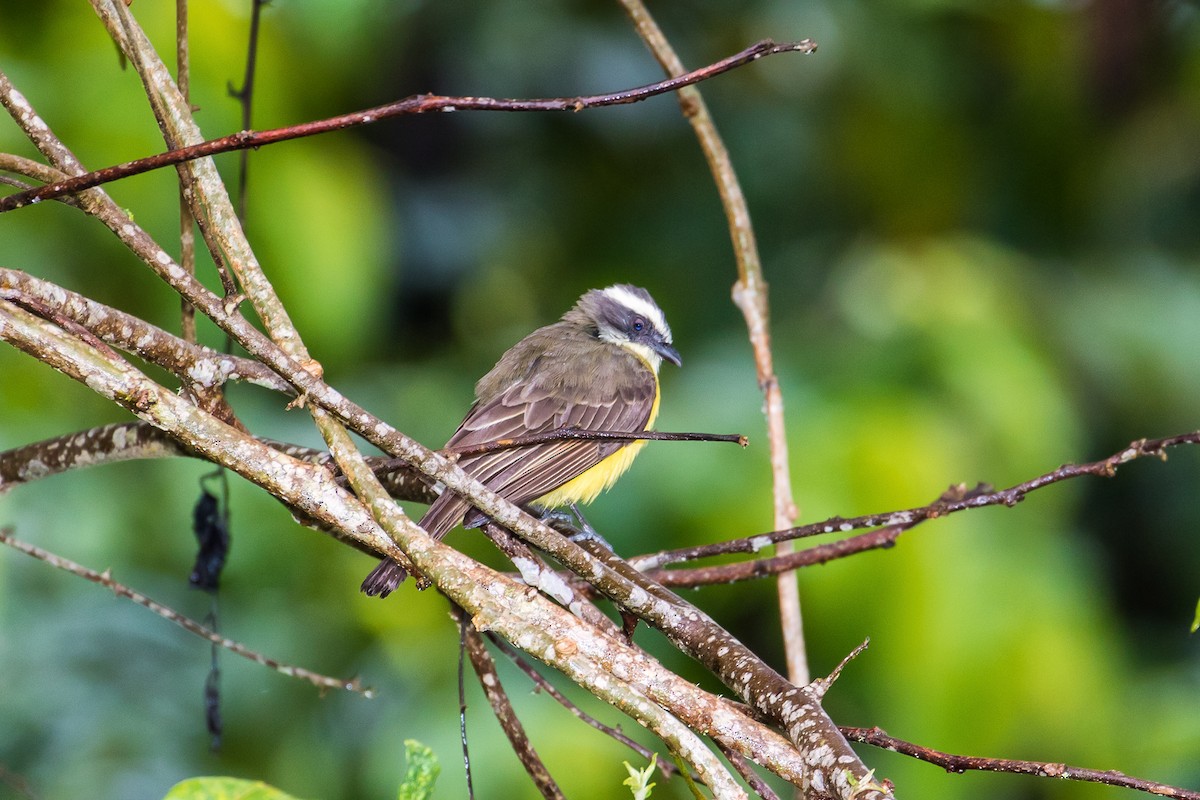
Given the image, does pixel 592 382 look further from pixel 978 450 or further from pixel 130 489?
pixel 130 489

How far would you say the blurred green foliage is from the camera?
151 inches

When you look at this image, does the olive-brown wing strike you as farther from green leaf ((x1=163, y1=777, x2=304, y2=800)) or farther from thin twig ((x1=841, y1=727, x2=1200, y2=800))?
thin twig ((x1=841, y1=727, x2=1200, y2=800))

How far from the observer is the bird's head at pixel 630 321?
4.20m

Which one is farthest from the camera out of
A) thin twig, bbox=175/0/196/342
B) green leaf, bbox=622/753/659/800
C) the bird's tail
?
the bird's tail

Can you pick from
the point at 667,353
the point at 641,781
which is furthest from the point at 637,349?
the point at 641,781

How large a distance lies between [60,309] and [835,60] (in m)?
4.45

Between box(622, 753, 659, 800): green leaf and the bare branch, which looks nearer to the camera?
box(622, 753, 659, 800): green leaf

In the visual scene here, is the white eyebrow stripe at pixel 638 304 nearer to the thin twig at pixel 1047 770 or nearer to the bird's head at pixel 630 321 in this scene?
the bird's head at pixel 630 321

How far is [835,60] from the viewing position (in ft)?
19.0

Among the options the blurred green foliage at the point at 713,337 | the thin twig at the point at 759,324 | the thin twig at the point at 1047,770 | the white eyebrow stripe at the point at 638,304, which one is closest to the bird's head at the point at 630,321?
the white eyebrow stripe at the point at 638,304

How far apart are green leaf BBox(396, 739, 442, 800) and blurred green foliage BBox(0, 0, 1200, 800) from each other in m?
1.81

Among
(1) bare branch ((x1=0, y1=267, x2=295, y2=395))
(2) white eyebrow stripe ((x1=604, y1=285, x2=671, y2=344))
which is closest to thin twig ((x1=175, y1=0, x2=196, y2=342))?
(1) bare branch ((x1=0, y1=267, x2=295, y2=395))

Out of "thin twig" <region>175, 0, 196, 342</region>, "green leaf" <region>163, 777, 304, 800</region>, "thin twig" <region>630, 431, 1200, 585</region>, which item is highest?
"thin twig" <region>175, 0, 196, 342</region>

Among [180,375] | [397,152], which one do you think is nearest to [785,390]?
[180,375]
